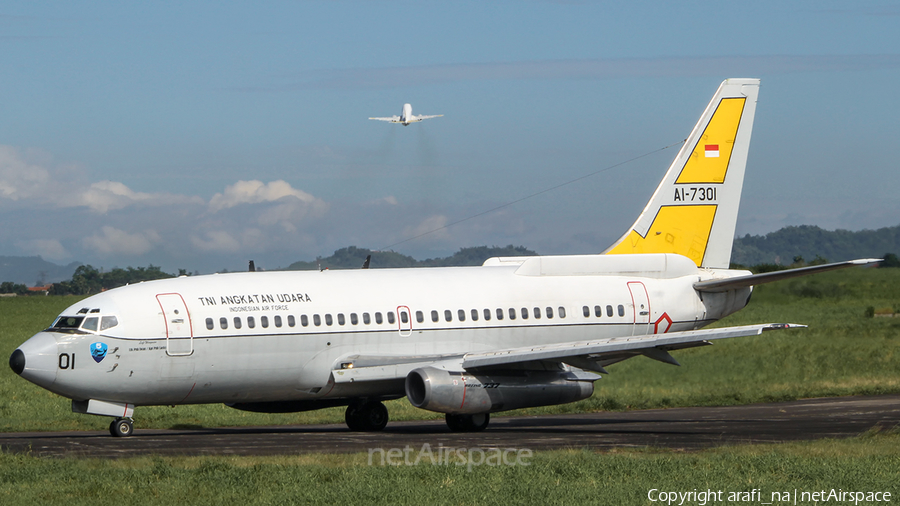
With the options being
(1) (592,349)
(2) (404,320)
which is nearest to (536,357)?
(1) (592,349)

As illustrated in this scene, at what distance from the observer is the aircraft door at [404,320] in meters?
27.5

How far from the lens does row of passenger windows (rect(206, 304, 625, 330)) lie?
25609 mm

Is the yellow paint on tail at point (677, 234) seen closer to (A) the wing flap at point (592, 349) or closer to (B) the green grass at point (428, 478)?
(A) the wing flap at point (592, 349)

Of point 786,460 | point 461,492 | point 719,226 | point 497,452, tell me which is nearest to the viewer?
point 461,492

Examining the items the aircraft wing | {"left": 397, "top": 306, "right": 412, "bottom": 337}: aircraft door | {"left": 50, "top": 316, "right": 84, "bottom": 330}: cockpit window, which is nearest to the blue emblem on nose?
{"left": 50, "top": 316, "right": 84, "bottom": 330}: cockpit window

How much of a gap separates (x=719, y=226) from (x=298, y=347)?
14.2 meters

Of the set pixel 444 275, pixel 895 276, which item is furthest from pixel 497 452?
pixel 895 276

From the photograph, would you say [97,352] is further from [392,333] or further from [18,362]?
[392,333]

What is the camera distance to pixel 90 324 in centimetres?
2430

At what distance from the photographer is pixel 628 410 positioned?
34719 mm

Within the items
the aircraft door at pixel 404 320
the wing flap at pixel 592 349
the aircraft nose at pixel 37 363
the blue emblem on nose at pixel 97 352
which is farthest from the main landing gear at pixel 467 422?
the aircraft nose at pixel 37 363

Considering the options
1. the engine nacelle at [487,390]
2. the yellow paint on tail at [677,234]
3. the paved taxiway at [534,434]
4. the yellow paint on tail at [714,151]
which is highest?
the yellow paint on tail at [714,151]

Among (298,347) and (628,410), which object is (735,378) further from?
(298,347)

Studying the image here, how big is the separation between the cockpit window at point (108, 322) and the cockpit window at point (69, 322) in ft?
1.51
